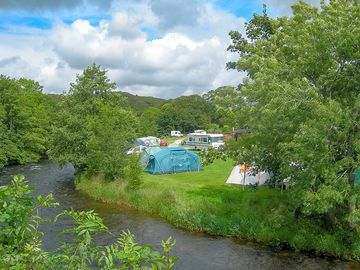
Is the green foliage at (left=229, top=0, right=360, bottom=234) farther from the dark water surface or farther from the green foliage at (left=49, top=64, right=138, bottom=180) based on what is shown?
the green foliage at (left=49, top=64, right=138, bottom=180)

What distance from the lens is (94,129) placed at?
118ft

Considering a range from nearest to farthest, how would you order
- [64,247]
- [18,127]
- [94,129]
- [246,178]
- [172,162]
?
[64,247] → [246,178] → [94,129] → [172,162] → [18,127]

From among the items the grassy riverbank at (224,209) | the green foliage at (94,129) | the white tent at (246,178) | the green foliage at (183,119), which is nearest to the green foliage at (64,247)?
the grassy riverbank at (224,209)

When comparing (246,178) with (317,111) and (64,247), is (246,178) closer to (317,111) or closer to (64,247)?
(317,111)

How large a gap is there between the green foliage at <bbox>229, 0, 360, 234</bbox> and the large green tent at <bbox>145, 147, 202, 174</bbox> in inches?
728

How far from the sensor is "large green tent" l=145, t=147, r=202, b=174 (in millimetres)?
37156

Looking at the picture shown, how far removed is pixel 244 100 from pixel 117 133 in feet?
50.4

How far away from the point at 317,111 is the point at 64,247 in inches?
503

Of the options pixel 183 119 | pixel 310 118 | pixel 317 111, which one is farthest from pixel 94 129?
pixel 183 119

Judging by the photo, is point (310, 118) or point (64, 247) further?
point (310, 118)

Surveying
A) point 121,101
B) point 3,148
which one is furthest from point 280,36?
point 3,148

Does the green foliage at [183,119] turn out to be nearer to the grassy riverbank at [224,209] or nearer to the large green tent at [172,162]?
the large green tent at [172,162]

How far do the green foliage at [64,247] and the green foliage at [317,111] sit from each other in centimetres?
1170

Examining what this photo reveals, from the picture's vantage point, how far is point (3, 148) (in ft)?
155
